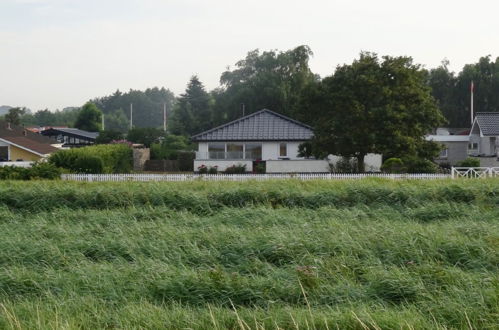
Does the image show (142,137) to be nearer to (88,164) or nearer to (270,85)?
(270,85)

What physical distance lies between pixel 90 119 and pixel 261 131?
4677 cm

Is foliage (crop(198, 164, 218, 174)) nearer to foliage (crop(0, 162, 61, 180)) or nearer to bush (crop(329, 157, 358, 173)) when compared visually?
bush (crop(329, 157, 358, 173))

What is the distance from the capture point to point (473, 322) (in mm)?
6238

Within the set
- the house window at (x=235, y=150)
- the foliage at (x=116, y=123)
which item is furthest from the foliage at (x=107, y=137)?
the foliage at (x=116, y=123)

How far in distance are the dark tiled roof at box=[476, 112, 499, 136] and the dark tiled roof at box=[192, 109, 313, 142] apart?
1329 centimetres

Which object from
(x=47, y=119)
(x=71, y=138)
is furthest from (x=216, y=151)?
(x=47, y=119)

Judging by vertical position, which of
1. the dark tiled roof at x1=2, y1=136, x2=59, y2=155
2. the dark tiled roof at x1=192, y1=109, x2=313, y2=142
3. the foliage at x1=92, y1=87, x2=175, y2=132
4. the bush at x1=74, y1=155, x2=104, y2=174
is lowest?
the bush at x1=74, y1=155, x2=104, y2=174

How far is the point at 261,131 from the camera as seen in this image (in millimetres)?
37375

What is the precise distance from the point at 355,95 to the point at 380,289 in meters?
21.5

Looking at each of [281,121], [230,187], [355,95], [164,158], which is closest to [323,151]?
[355,95]

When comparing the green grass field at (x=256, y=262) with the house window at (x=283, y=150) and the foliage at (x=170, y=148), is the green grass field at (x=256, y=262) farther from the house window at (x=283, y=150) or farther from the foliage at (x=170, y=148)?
the foliage at (x=170, y=148)

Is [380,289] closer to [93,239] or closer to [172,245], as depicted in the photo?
[172,245]

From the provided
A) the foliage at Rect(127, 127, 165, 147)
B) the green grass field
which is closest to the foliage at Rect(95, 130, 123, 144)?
the foliage at Rect(127, 127, 165, 147)

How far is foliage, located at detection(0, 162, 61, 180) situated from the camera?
23.4 metres
